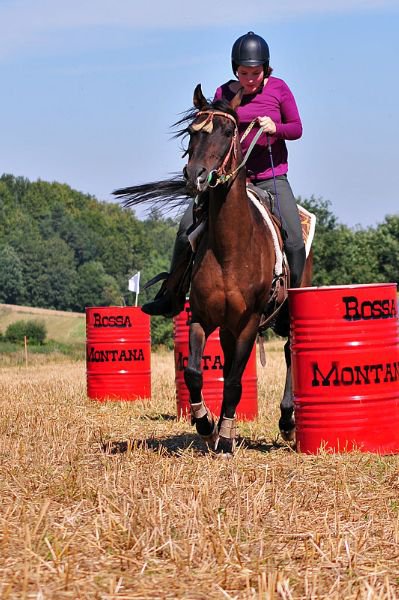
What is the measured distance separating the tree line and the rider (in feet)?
194

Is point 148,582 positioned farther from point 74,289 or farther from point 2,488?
point 74,289

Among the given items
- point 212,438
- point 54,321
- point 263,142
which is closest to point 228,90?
point 263,142

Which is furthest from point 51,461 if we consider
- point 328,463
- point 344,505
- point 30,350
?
point 30,350

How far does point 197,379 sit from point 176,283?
105 centimetres

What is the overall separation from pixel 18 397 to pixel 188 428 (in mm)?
5010

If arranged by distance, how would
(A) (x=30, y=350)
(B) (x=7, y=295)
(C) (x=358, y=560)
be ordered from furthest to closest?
1. (B) (x=7, y=295)
2. (A) (x=30, y=350)
3. (C) (x=358, y=560)

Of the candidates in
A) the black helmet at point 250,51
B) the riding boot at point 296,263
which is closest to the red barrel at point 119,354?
the riding boot at point 296,263

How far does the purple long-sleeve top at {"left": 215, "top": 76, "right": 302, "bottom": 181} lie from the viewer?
9.51 m

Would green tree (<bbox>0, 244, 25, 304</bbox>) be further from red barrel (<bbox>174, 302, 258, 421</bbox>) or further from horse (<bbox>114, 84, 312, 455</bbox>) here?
horse (<bbox>114, 84, 312, 455</bbox>)

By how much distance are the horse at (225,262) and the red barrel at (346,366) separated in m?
0.41

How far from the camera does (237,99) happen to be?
887cm

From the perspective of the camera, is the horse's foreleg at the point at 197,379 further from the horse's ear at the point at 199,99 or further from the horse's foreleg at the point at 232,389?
the horse's ear at the point at 199,99

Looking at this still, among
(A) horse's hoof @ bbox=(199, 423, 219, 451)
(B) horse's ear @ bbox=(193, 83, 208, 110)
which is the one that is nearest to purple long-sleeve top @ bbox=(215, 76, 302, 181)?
(B) horse's ear @ bbox=(193, 83, 208, 110)

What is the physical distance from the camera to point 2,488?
6.98 meters
